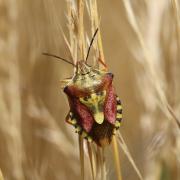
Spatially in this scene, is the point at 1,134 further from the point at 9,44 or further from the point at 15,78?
the point at 9,44

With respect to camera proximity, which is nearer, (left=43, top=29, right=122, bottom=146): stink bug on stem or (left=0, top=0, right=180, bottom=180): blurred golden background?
(left=43, top=29, right=122, bottom=146): stink bug on stem

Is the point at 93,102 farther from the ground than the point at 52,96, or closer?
farther from the ground

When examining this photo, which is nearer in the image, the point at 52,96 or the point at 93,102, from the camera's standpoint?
the point at 93,102

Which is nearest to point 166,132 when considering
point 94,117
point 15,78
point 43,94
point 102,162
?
point 94,117

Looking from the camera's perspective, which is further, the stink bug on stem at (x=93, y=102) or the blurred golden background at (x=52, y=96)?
the blurred golden background at (x=52, y=96)
